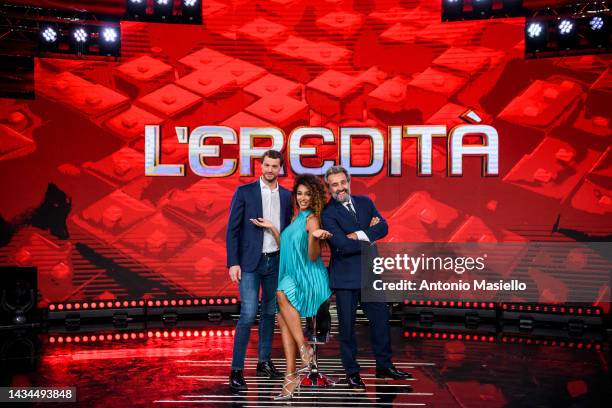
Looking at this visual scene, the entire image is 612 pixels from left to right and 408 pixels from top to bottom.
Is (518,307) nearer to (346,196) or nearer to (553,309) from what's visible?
(553,309)

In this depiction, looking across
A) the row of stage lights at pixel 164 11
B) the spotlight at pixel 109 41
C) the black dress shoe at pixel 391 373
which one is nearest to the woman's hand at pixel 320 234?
the black dress shoe at pixel 391 373

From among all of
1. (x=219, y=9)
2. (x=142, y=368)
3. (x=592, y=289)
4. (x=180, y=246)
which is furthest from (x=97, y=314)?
(x=592, y=289)

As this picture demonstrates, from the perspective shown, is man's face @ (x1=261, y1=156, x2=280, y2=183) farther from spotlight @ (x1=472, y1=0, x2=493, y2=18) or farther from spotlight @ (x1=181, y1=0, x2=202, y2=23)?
spotlight @ (x1=472, y1=0, x2=493, y2=18)

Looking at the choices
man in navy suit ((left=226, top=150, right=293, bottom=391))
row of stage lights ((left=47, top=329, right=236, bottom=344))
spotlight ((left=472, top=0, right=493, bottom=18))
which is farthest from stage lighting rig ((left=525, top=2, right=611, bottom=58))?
row of stage lights ((left=47, top=329, right=236, bottom=344))

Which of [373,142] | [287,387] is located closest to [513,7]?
[373,142]

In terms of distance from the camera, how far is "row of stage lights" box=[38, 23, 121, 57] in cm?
868

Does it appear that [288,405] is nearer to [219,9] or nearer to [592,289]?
[592,289]

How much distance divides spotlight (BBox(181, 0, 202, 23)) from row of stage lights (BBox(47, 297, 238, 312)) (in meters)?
3.48

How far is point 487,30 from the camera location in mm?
9070

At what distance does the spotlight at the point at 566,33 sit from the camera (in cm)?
841

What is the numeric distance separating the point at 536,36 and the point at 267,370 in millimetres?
5494

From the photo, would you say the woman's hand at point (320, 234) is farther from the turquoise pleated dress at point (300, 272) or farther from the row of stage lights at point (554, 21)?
the row of stage lights at point (554, 21)

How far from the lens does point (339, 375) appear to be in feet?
18.1

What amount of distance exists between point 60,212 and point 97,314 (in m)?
1.45
